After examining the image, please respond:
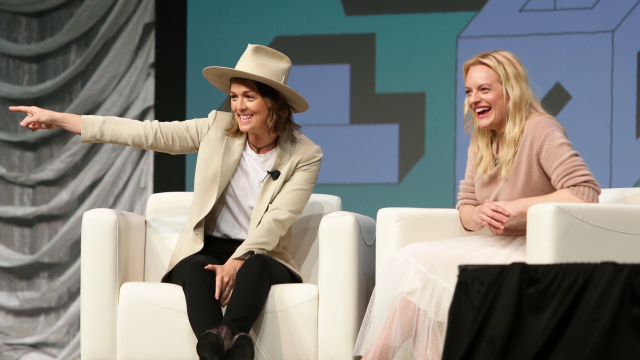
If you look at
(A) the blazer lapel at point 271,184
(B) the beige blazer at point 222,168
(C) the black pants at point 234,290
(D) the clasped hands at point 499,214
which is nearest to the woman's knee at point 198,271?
(C) the black pants at point 234,290

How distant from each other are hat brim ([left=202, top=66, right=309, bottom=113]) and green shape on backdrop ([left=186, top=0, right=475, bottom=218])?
1.12 m

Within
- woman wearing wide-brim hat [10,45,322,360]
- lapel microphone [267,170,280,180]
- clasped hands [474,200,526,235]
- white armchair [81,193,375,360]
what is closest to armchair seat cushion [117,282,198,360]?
white armchair [81,193,375,360]

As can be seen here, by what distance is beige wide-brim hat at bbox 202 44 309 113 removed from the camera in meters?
2.39

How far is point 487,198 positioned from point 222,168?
3.18ft

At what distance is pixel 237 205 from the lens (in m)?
2.48

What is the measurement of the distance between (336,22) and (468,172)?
1646mm

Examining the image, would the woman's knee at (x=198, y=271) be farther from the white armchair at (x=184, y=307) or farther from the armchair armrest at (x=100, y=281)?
the armchair armrest at (x=100, y=281)

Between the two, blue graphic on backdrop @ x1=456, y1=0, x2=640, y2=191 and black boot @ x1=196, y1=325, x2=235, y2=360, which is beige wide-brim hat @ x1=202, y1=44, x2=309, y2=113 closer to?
black boot @ x1=196, y1=325, x2=235, y2=360

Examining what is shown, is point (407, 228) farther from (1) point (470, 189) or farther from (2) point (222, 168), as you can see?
(2) point (222, 168)

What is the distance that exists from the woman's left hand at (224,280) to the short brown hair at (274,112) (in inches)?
23.0

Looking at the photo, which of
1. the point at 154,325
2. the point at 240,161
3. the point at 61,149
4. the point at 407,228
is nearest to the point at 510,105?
the point at 407,228

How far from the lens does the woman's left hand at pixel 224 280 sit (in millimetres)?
2096

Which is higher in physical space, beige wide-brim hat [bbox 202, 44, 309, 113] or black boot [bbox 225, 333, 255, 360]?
beige wide-brim hat [bbox 202, 44, 309, 113]

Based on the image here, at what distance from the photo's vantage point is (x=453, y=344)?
1149 mm
